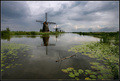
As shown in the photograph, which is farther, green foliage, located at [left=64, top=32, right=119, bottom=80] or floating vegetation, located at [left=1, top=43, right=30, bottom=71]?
floating vegetation, located at [left=1, top=43, right=30, bottom=71]

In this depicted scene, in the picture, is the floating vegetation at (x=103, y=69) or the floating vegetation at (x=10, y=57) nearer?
the floating vegetation at (x=103, y=69)

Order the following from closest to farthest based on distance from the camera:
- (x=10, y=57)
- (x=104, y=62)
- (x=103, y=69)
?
(x=103, y=69) → (x=104, y=62) → (x=10, y=57)

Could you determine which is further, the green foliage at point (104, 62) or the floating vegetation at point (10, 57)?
the floating vegetation at point (10, 57)

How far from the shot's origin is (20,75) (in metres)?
3.24

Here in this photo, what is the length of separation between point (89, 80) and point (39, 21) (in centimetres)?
4585

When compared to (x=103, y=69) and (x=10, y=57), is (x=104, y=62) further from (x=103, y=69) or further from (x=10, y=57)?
(x=10, y=57)

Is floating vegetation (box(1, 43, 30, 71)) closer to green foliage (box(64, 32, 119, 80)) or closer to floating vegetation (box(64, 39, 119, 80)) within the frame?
floating vegetation (box(64, 39, 119, 80))

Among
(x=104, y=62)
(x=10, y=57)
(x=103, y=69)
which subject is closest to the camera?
(x=103, y=69)

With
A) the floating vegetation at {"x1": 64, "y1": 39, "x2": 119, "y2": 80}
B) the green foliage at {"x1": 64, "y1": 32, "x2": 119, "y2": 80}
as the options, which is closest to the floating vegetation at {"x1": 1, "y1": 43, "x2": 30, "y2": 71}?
the floating vegetation at {"x1": 64, "y1": 39, "x2": 119, "y2": 80}

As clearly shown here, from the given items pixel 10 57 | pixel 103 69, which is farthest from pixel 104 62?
pixel 10 57

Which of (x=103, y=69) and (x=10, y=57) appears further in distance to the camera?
(x=10, y=57)

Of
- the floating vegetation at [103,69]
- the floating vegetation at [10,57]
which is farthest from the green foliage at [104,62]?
the floating vegetation at [10,57]

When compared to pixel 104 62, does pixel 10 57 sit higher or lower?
higher

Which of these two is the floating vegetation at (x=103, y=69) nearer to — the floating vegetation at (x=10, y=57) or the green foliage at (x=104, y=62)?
the green foliage at (x=104, y=62)
